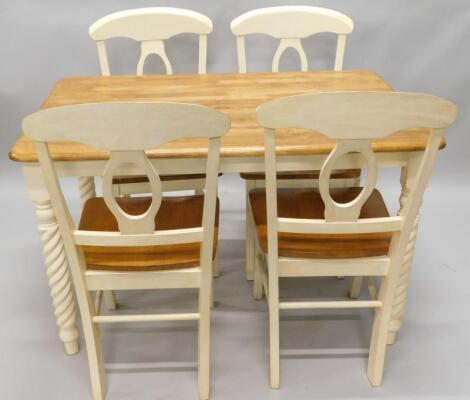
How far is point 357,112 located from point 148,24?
1.24m

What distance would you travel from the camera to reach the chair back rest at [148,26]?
2.13 meters

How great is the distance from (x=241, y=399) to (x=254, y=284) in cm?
50

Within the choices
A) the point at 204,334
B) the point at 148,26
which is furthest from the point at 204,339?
the point at 148,26

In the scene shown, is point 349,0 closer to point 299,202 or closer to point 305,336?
point 299,202

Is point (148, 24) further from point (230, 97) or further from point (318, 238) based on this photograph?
point (318, 238)

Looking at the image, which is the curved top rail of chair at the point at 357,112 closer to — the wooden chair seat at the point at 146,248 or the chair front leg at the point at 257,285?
the wooden chair seat at the point at 146,248

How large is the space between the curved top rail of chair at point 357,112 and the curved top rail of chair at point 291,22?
107 cm

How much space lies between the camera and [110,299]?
200cm

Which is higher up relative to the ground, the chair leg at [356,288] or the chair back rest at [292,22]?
the chair back rest at [292,22]

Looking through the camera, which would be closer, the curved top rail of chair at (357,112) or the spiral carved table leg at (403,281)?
the curved top rail of chair at (357,112)

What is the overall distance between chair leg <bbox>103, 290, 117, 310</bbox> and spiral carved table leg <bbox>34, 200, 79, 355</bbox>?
0.21 metres

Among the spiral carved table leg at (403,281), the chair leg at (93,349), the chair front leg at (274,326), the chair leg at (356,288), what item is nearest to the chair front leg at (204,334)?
the chair front leg at (274,326)

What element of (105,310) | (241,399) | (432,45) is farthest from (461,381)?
(432,45)

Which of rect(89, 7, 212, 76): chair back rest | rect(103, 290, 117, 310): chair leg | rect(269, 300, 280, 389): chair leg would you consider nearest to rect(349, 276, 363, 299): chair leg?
rect(269, 300, 280, 389): chair leg
